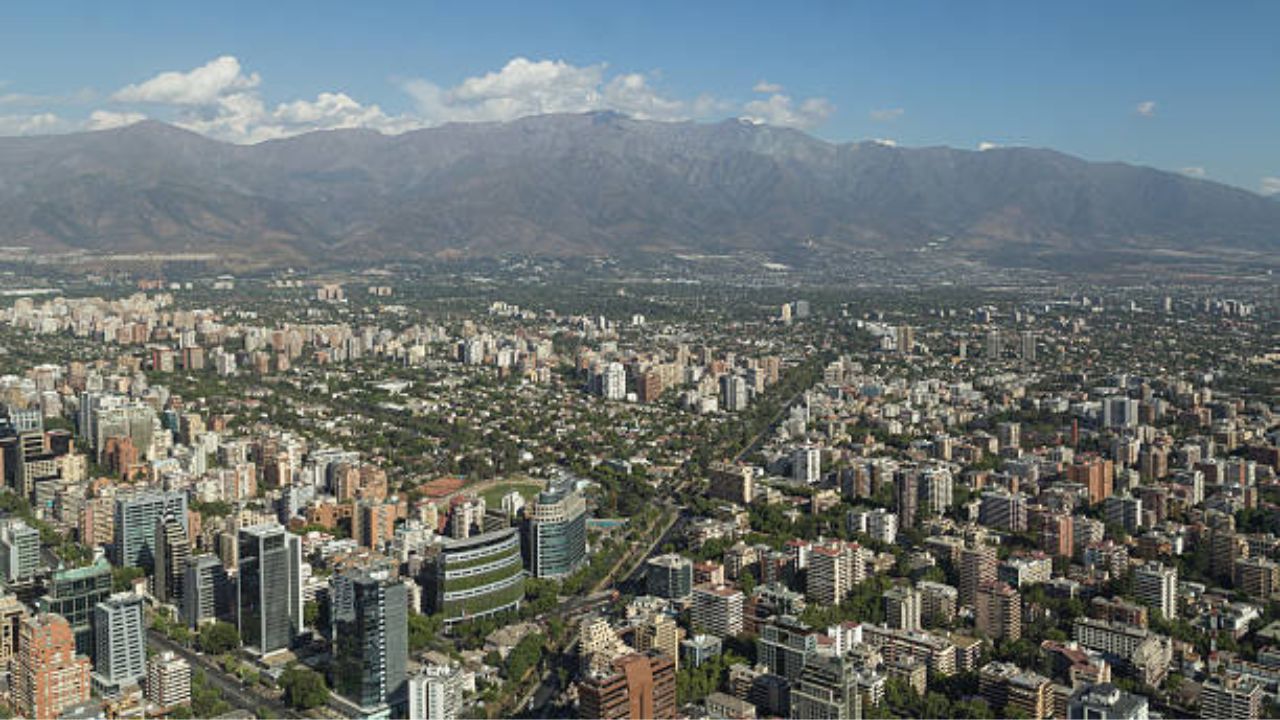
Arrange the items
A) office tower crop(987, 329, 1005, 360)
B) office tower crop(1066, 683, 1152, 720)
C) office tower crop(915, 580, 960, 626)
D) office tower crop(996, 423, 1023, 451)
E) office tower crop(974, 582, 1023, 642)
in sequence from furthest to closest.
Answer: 1. office tower crop(987, 329, 1005, 360)
2. office tower crop(996, 423, 1023, 451)
3. office tower crop(915, 580, 960, 626)
4. office tower crop(974, 582, 1023, 642)
5. office tower crop(1066, 683, 1152, 720)

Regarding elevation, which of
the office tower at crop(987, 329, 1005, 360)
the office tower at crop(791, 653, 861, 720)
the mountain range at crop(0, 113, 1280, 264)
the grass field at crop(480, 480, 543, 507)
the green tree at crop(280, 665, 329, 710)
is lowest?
the green tree at crop(280, 665, 329, 710)

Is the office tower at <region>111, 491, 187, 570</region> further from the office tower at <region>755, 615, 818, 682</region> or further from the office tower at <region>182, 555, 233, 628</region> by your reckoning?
the office tower at <region>755, 615, 818, 682</region>

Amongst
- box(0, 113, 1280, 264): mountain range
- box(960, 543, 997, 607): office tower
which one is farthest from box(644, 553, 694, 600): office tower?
box(0, 113, 1280, 264): mountain range

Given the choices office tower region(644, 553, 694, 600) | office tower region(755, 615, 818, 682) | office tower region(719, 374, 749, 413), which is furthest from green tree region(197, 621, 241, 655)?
office tower region(719, 374, 749, 413)

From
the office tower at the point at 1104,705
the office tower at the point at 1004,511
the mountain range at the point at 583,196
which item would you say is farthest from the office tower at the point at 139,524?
the mountain range at the point at 583,196

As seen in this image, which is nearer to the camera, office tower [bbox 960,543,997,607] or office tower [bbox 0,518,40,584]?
office tower [bbox 0,518,40,584]

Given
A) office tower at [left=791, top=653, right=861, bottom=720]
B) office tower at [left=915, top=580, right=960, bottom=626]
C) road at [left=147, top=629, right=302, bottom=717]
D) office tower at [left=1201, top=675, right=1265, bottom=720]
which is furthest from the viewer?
office tower at [left=915, top=580, right=960, bottom=626]

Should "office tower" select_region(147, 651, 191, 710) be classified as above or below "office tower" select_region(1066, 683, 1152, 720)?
below
